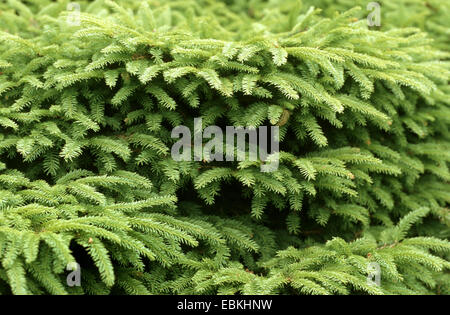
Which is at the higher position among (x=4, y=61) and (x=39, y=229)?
(x=4, y=61)

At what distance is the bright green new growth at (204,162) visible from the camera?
256cm

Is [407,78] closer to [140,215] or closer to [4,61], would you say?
[140,215]

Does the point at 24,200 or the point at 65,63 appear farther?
the point at 65,63

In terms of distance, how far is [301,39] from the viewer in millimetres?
3256

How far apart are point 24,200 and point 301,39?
225 centimetres

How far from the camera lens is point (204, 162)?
120 inches

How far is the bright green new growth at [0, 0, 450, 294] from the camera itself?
101 inches

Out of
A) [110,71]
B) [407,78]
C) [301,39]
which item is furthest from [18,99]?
[407,78]

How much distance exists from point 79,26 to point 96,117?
0.92m

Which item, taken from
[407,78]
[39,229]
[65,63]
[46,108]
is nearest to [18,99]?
[46,108]
